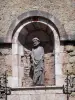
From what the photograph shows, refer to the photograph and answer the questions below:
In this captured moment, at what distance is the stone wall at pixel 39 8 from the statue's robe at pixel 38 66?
84 centimetres

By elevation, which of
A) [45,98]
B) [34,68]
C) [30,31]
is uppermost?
[30,31]

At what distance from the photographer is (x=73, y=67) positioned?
1112 centimetres

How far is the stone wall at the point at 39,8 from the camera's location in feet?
36.9

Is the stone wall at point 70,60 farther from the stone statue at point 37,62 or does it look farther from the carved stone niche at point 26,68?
the carved stone niche at point 26,68

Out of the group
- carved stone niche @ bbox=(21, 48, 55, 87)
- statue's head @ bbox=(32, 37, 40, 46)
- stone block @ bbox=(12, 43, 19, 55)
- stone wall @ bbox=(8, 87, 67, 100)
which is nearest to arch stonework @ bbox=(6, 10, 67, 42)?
stone block @ bbox=(12, 43, 19, 55)

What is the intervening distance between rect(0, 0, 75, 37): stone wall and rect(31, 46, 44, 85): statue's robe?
0.84 m

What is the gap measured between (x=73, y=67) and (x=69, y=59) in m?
0.20

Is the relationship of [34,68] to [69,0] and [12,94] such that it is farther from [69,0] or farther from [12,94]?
[69,0]

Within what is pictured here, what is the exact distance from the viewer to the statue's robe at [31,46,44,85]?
11211mm

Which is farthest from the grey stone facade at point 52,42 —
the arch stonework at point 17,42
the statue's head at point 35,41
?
the statue's head at point 35,41

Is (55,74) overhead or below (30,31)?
below

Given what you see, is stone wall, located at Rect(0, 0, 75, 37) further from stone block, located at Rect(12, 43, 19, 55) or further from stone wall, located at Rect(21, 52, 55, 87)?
stone wall, located at Rect(21, 52, 55, 87)

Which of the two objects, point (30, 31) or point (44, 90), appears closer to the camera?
point (44, 90)

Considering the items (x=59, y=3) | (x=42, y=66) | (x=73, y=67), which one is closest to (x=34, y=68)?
(x=42, y=66)
